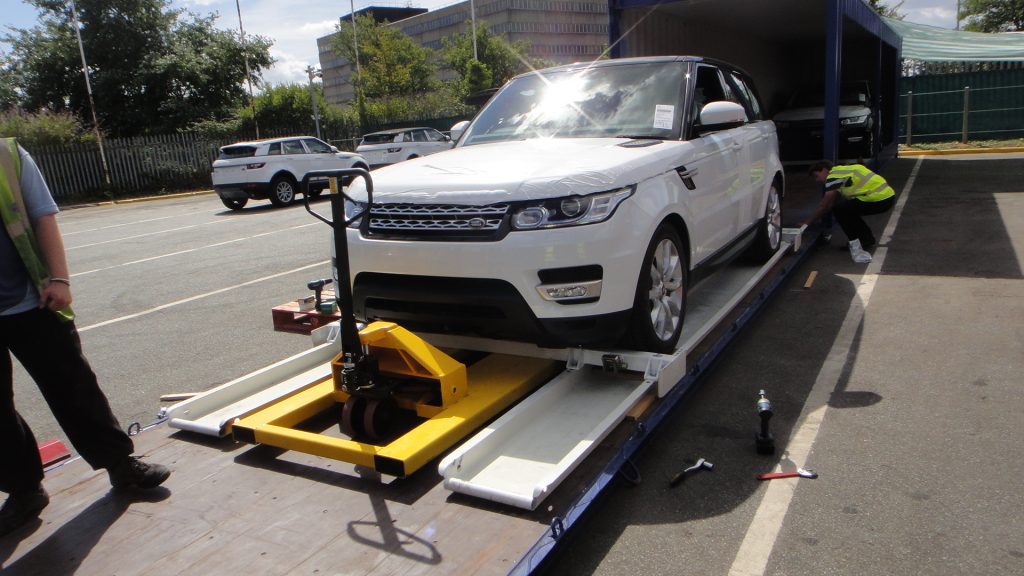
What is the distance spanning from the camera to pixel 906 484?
3.31m

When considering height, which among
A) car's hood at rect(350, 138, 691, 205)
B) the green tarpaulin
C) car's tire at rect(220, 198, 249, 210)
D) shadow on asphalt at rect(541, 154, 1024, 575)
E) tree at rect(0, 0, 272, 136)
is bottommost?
shadow on asphalt at rect(541, 154, 1024, 575)

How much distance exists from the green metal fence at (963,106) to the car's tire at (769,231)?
16.5 meters

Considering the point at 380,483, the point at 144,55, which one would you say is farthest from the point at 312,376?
the point at 144,55

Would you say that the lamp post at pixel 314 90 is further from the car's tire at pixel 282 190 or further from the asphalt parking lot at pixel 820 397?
the asphalt parking lot at pixel 820 397

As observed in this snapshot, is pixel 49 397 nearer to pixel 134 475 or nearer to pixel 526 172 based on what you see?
pixel 134 475

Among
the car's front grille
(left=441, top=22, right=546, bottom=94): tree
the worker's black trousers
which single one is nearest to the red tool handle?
the car's front grille

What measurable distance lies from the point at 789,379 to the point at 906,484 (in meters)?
1.38

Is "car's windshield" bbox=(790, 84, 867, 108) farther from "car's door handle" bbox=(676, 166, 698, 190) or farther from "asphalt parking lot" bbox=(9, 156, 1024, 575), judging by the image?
"car's door handle" bbox=(676, 166, 698, 190)

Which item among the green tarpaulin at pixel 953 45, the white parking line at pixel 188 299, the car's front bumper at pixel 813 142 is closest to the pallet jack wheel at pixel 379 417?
the white parking line at pixel 188 299

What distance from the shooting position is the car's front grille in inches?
142

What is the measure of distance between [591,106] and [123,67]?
117 ft

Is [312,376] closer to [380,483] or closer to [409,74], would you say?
[380,483]

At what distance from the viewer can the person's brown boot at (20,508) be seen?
9.91 feet

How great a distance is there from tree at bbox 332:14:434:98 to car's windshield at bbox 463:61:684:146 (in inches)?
1812
